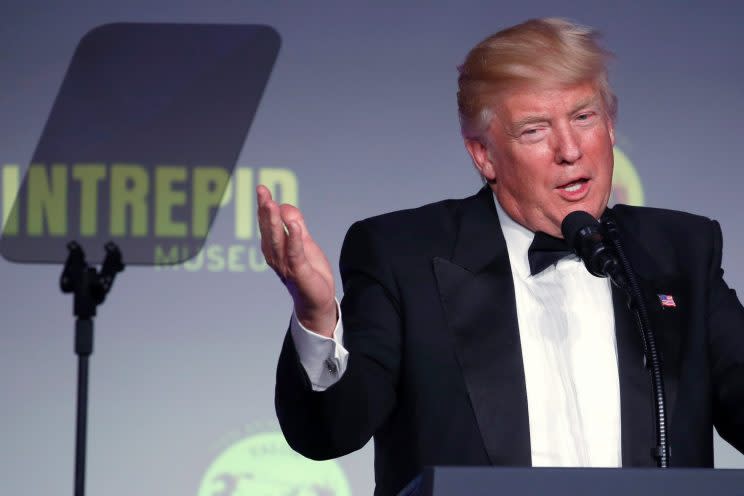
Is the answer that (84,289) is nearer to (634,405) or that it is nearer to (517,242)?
(517,242)

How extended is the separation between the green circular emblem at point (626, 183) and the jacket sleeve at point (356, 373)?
1788mm

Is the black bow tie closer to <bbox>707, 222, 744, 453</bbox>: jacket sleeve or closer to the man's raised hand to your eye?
<bbox>707, 222, 744, 453</bbox>: jacket sleeve

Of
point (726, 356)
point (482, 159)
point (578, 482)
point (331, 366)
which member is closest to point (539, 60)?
point (482, 159)

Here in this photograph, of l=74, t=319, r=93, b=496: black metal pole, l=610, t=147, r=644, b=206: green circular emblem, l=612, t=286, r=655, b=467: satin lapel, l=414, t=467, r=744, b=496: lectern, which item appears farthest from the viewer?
l=610, t=147, r=644, b=206: green circular emblem

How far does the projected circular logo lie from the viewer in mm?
3209

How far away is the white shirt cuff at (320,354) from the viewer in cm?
136

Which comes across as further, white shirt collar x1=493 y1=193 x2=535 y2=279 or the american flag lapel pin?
white shirt collar x1=493 y1=193 x2=535 y2=279

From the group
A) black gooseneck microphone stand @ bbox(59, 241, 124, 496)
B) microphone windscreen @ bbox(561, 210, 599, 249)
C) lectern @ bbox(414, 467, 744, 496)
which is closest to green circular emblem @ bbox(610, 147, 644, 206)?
black gooseneck microphone stand @ bbox(59, 241, 124, 496)

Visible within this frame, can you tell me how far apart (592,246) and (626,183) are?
6.98ft

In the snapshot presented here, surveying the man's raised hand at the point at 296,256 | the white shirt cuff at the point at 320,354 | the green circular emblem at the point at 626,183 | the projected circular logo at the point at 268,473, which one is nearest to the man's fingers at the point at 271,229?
the man's raised hand at the point at 296,256

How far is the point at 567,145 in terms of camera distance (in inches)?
69.0

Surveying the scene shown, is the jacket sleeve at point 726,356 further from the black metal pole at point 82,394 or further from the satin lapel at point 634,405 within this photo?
the black metal pole at point 82,394

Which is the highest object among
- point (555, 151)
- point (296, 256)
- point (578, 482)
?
point (555, 151)

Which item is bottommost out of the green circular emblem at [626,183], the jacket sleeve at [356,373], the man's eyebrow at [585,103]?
the jacket sleeve at [356,373]
